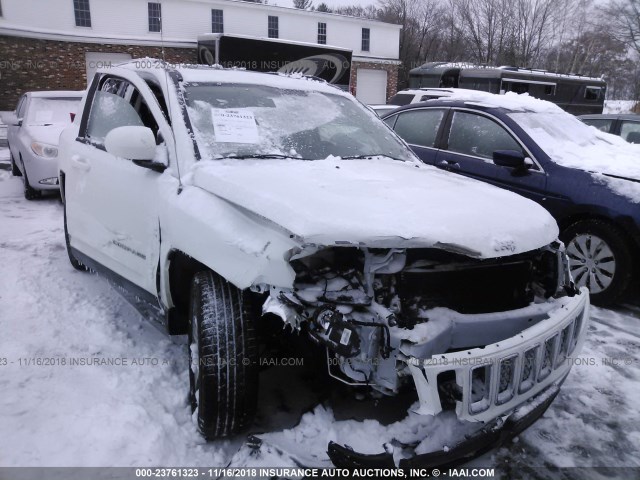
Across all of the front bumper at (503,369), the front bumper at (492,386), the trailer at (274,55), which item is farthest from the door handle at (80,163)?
the trailer at (274,55)

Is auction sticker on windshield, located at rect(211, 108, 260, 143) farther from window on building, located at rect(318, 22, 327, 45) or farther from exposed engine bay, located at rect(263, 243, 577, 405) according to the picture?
window on building, located at rect(318, 22, 327, 45)

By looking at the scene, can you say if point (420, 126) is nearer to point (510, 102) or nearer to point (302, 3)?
point (510, 102)

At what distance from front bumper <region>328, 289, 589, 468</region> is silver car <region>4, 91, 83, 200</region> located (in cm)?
660

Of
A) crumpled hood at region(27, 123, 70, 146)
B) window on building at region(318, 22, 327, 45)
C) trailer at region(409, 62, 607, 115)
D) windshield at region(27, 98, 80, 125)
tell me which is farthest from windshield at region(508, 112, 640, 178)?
window on building at region(318, 22, 327, 45)

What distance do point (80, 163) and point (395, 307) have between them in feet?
8.95

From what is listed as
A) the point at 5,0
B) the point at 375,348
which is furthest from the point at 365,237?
the point at 5,0

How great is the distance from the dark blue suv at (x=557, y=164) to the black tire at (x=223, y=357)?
327 cm

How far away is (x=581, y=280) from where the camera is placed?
168 inches

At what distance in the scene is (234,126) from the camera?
2.85 meters

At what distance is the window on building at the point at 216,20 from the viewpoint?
25266 millimetres

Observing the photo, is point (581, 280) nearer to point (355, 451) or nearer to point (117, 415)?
point (355, 451)

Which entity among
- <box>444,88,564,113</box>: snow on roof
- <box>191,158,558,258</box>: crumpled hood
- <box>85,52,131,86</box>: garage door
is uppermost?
<box>85,52,131,86</box>: garage door

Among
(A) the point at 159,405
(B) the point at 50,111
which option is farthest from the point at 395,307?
(B) the point at 50,111

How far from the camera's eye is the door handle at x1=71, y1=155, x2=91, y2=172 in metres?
3.51
